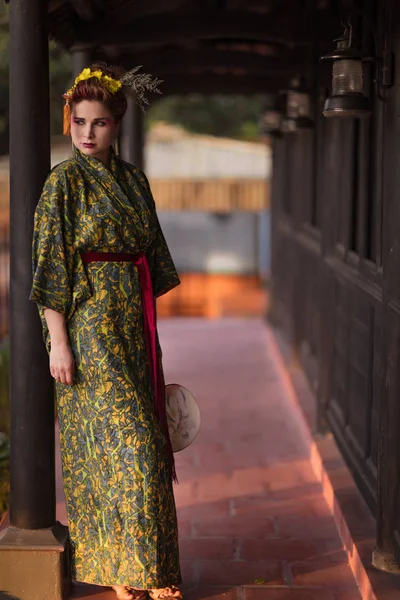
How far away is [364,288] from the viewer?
552 cm

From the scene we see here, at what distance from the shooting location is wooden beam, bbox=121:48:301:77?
27.7ft

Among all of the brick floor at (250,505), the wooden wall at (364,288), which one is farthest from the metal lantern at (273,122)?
the brick floor at (250,505)

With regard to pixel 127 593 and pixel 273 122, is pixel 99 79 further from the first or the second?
pixel 273 122

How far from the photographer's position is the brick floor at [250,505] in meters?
4.48

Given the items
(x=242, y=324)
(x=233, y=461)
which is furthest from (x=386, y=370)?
(x=242, y=324)

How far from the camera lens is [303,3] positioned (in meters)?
7.35

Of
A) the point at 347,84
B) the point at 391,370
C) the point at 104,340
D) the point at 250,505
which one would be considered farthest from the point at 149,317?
the point at 250,505

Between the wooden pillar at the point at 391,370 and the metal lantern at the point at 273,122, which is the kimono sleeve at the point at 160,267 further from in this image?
the metal lantern at the point at 273,122

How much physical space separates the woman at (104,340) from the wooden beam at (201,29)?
2.27 m

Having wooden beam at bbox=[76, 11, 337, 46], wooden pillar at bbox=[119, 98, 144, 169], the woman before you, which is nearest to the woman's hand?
the woman

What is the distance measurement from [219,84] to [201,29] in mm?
3952

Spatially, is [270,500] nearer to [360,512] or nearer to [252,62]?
[360,512]

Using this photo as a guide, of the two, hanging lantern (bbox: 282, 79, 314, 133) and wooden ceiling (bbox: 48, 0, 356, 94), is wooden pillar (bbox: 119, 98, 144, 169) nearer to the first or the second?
hanging lantern (bbox: 282, 79, 314, 133)

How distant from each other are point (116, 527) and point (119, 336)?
0.71m
